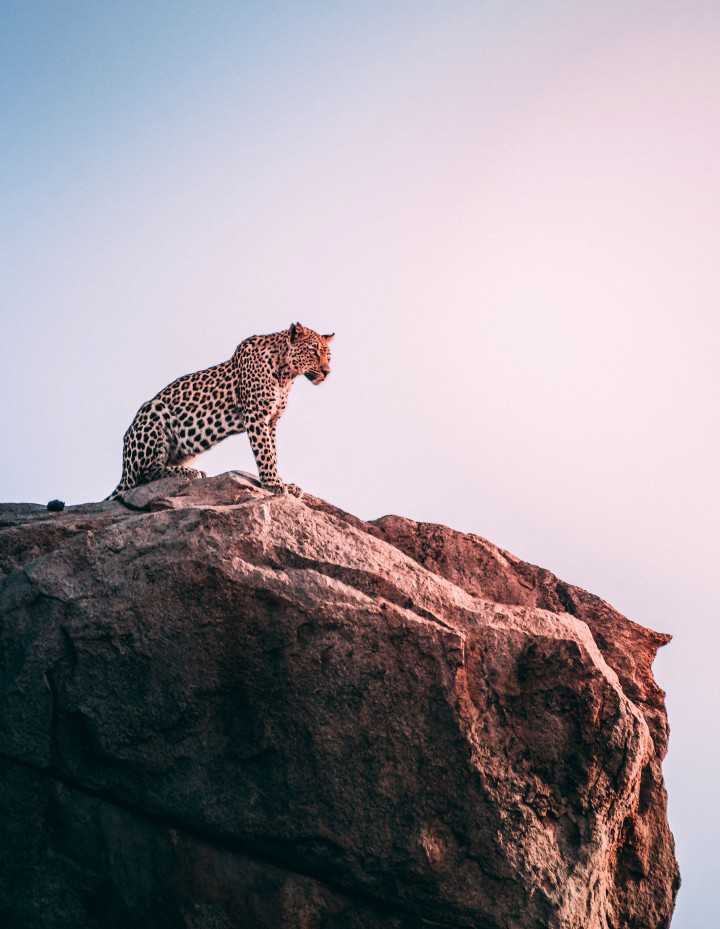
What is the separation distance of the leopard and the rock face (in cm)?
394

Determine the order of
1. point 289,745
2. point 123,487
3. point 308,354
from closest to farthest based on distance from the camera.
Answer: point 289,745
point 123,487
point 308,354

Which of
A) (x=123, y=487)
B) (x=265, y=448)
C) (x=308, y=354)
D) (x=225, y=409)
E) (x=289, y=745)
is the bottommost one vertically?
(x=289, y=745)

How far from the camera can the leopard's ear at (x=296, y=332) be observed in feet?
53.2

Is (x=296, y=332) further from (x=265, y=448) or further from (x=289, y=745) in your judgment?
(x=289, y=745)

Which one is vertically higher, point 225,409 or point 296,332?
point 296,332

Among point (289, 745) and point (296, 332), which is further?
point (296, 332)

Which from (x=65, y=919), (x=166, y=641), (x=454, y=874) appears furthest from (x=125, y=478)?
(x=454, y=874)

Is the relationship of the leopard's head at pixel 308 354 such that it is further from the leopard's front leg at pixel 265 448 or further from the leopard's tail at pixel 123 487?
the leopard's tail at pixel 123 487

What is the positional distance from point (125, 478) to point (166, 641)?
17.0ft

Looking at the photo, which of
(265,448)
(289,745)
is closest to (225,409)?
(265,448)

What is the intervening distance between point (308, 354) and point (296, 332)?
0.40 meters

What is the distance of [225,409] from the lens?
15305 millimetres

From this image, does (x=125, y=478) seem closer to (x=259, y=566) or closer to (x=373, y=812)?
(x=259, y=566)

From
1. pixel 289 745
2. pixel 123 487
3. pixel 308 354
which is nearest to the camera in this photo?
pixel 289 745
